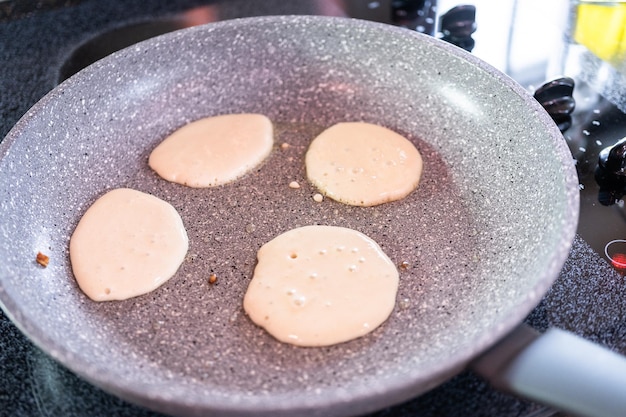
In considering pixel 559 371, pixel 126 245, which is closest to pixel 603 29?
pixel 559 371

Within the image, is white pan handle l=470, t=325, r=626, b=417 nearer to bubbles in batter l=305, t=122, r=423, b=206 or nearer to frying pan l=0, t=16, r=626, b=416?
frying pan l=0, t=16, r=626, b=416

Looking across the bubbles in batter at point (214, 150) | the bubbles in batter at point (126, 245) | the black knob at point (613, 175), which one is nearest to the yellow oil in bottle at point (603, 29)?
the black knob at point (613, 175)

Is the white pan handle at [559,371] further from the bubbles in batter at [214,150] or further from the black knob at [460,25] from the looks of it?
the black knob at [460,25]

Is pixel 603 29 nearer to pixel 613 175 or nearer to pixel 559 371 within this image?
pixel 613 175

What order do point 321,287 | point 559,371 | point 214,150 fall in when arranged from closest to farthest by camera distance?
point 559,371 → point 321,287 → point 214,150

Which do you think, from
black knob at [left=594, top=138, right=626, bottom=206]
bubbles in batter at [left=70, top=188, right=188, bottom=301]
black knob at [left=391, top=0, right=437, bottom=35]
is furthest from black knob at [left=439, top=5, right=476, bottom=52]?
bubbles in batter at [left=70, top=188, right=188, bottom=301]

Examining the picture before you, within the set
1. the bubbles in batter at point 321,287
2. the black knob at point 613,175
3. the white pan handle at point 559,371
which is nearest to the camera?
the white pan handle at point 559,371
